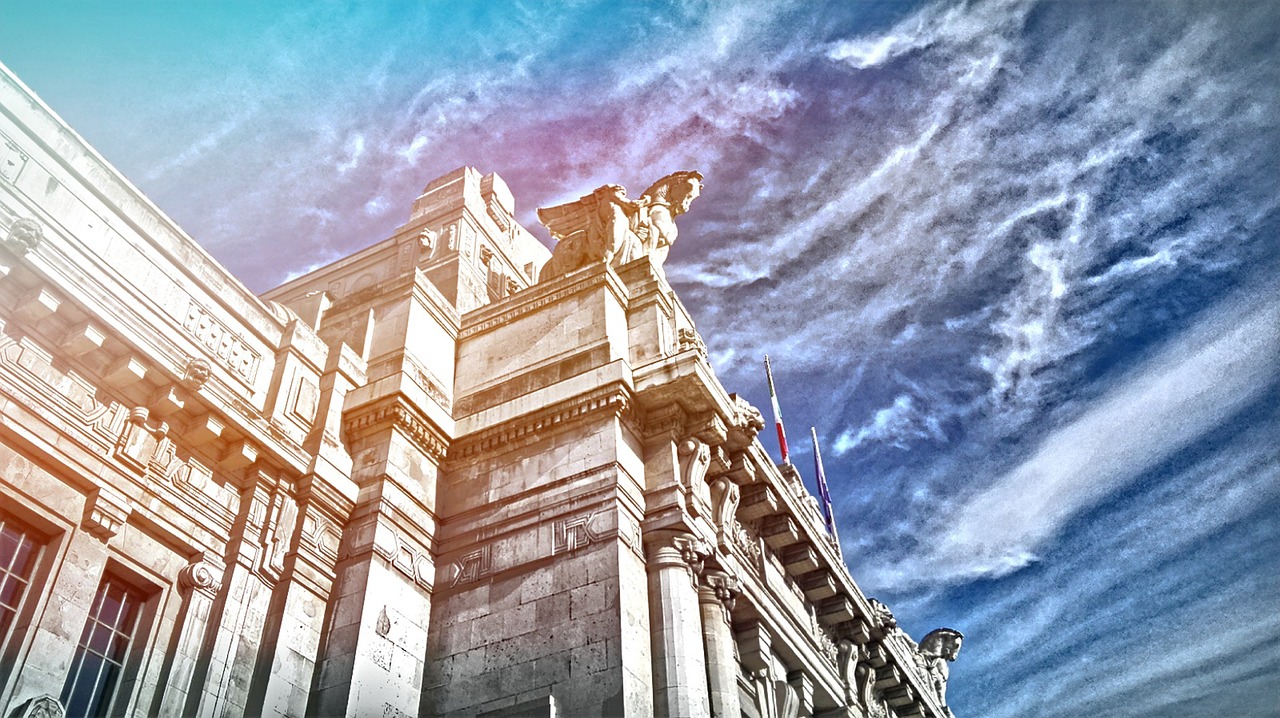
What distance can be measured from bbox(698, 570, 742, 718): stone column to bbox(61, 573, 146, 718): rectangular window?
8.77 metres

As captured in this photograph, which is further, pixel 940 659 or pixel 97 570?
pixel 940 659

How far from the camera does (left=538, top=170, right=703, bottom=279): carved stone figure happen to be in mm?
23266

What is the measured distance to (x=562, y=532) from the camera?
16.9 meters

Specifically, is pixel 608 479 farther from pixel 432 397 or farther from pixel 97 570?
pixel 97 570

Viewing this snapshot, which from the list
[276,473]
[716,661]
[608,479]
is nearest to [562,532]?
[608,479]

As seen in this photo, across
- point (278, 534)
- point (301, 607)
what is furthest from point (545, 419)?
point (301, 607)

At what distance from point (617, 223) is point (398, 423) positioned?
7713 mm

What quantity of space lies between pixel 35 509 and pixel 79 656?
2073 mm

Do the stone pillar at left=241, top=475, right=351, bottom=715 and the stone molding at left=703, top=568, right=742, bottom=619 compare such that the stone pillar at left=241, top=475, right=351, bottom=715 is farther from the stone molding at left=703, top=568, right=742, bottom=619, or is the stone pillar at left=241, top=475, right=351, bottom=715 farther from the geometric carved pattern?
the stone molding at left=703, top=568, right=742, bottom=619

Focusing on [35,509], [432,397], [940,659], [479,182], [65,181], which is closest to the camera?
[35,509]

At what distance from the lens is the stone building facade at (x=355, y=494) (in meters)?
13.9

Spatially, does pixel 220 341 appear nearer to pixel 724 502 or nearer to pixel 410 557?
pixel 410 557

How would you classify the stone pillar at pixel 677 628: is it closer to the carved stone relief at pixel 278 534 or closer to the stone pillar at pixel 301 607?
the stone pillar at pixel 301 607

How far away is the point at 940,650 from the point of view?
1467 inches
